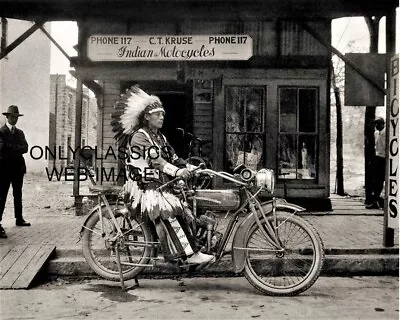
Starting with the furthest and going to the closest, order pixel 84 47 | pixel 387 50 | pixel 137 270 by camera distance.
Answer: pixel 84 47 < pixel 387 50 < pixel 137 270

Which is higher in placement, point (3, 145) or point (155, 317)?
point (3, 145)

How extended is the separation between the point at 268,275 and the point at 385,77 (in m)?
2.77

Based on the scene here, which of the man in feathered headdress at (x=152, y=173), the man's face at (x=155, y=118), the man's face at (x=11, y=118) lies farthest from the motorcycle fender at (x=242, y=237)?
the man's face at (x=11, y=118)

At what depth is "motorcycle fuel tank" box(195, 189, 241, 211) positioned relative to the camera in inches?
176

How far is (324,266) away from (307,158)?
13.8 ft

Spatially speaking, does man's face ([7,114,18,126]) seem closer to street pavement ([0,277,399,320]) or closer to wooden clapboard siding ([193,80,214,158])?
street pavement ([0,277,399,320])

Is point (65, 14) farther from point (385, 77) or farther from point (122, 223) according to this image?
point (385, 77)

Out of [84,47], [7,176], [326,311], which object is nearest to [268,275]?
[326,311]

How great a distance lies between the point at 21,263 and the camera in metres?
4.98

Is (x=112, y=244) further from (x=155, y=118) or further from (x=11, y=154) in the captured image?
(x=11, y=154)

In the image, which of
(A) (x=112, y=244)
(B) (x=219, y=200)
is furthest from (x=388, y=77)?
(A) (x=112, y=244)

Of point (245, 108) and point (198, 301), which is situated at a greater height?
point (245, 108)

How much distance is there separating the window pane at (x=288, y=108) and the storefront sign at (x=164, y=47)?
2.29m

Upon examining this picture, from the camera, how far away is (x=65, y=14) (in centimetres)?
704
